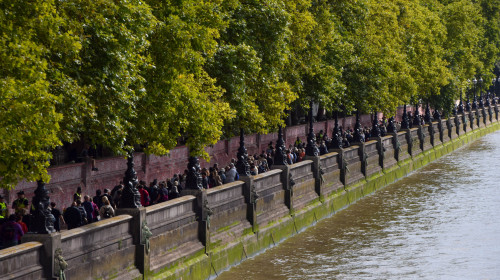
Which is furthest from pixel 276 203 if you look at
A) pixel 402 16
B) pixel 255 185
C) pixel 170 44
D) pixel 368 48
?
pixel 402 16

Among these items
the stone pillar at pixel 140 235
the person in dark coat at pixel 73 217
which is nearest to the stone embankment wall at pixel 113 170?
the person in dark coat at pixel 73 217

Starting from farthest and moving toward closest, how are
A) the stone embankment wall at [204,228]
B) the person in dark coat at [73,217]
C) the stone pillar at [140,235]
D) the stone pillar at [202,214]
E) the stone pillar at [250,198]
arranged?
the stone pillar at [250,198]
the stone pillar at [202,214]
the person in dark coat at [73,217]
the stone pillar at [140,235]
the stone embankment wall at [204,228]

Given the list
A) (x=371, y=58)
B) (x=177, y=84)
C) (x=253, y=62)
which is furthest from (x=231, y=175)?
(x=371, y=58)

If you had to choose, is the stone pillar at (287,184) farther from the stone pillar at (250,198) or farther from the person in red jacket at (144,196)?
the person in red jacket at (144,196)

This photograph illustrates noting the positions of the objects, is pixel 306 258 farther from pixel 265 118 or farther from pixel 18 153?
pixel 18 153

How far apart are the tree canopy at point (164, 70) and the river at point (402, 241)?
166 inches

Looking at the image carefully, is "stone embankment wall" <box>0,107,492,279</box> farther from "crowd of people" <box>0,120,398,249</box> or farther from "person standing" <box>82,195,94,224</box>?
"person standing" <box>82,195,94,224</box>

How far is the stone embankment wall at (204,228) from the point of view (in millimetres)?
17000

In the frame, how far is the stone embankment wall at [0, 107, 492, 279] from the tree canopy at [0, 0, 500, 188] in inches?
62.5

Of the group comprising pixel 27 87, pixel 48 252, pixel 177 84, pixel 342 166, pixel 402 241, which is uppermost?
pixel 177 84

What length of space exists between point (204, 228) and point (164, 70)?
4116 millimetres

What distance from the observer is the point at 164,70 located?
22.3 meters

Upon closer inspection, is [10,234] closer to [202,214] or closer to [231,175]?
[202,214]

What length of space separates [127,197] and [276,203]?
9843 mm
